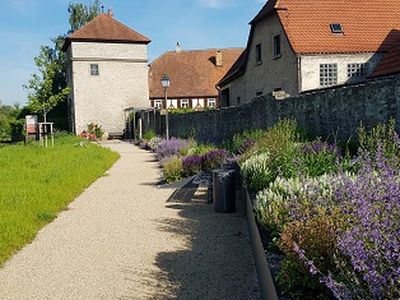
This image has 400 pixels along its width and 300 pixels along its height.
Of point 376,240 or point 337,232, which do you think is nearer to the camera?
point 376,240

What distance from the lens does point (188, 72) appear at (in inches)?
1886

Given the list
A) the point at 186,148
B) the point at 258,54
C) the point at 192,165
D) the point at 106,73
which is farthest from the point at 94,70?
the point at 192,165

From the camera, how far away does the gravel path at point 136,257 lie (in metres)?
4.52

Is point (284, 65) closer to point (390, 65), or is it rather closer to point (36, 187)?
point (390, 65)

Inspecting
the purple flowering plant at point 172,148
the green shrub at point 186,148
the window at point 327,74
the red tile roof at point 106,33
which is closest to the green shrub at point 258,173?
the green shrub at point 186,148

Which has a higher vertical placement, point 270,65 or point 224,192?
point 270,65

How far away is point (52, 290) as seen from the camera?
4.57m

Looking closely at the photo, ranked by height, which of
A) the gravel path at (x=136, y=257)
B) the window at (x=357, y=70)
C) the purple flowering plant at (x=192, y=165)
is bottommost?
the gravel path at (x=136, y=257)

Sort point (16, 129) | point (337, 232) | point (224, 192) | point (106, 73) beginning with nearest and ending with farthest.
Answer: point (337, 232), point (224, 192), point (106, 73), point (16, 129)

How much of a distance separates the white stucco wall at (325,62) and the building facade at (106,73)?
66.9ft

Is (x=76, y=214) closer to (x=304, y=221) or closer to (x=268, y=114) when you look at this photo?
(x=304, y=221)

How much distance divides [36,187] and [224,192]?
4.46m

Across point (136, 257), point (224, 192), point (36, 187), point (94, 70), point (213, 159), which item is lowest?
point (136, 257)

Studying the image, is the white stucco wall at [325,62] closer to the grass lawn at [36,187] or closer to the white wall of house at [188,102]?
the grass lawn at [36,187]
